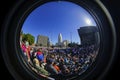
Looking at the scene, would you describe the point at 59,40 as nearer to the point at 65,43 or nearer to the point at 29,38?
the point at 65,43

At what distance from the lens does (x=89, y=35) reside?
5.17 ft

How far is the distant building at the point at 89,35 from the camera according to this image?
1552mm

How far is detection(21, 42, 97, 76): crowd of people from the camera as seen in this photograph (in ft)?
5.09

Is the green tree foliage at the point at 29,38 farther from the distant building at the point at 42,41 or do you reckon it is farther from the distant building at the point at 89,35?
the distant building at the point at 89,35

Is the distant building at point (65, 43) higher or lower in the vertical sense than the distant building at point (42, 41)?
lower

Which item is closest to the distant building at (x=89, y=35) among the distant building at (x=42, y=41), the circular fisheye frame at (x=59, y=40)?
the circular fisheye frame at (x=59, y=40)

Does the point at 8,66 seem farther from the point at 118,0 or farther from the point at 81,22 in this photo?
the point at 118,0

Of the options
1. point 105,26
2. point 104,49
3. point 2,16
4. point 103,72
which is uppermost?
point 2,16

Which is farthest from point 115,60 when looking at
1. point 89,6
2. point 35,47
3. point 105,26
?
point 35,47

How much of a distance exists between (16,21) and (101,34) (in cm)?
50

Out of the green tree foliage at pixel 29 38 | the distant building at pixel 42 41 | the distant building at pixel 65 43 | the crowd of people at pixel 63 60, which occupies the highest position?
the green tree foliage at pixel 29 38

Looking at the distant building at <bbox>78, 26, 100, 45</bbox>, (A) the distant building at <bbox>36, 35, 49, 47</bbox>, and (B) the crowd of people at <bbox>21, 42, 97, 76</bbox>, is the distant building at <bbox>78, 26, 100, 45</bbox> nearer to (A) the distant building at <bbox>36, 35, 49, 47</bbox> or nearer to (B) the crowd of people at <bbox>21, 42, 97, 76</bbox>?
(B) the crowd of people at <bbox>21, 42, 97, 76</bbox>

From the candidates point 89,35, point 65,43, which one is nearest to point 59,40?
point 65,43

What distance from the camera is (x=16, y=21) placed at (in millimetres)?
1555
